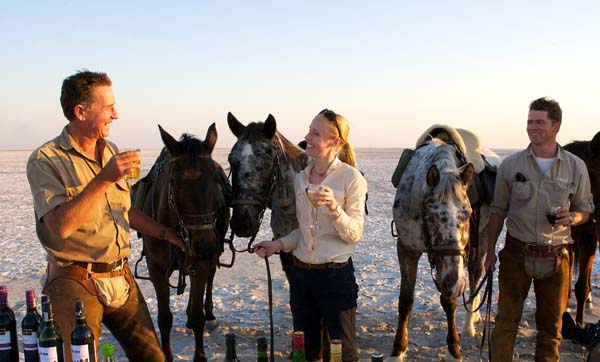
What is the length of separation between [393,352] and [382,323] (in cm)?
109

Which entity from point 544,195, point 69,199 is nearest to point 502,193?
point 544,195

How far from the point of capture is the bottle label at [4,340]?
245 centimetres

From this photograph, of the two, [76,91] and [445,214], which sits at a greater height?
[76,91]

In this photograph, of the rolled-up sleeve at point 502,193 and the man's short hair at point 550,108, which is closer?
the man's short hair at point 550,108

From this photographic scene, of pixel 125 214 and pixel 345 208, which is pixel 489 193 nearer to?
pixel 345 208

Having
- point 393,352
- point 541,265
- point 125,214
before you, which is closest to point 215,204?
point 125,214

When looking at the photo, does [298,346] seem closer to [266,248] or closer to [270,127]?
[266,248]

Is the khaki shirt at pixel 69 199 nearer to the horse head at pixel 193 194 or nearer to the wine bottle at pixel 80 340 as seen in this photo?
the wine bottle at pixel 80 340

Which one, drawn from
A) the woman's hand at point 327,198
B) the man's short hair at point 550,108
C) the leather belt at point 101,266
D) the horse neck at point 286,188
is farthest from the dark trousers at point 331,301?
the man's short hair at point 550,108

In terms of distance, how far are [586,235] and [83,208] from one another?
568 cm

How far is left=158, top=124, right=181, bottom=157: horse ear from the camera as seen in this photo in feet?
13.2

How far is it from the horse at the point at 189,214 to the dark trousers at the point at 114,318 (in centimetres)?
87

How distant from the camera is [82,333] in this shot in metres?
2.34

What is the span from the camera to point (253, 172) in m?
4.17
